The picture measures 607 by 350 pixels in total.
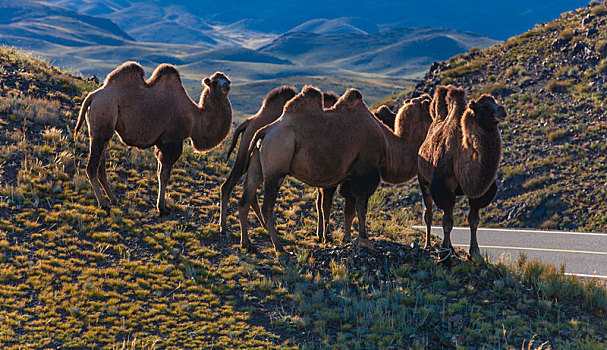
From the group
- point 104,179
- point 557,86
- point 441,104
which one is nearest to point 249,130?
point 104,179

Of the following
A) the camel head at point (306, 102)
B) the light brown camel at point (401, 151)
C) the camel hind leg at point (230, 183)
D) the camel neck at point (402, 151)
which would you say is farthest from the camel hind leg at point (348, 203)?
the camel hind leg at point (230, 183)

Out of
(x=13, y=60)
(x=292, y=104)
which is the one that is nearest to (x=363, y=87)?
(x=13, y=60)

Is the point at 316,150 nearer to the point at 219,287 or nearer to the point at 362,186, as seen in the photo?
the point at 362,186

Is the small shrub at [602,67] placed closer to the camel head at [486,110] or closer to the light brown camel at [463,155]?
the light brown camel at [463,155]

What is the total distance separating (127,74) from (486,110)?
6.88 m

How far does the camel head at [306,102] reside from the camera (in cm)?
1067

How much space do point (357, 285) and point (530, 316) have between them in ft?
8.37

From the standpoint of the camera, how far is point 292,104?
35.0 ft

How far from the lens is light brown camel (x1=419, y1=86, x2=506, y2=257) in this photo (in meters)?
9.68

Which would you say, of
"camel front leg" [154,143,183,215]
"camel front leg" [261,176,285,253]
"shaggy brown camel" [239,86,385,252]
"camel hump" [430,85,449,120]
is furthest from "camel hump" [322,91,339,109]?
"camel front leg" [154,143,183,215]

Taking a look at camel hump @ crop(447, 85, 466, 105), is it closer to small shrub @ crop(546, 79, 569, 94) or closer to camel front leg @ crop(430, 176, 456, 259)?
camel front leg @ crop(430, 176, 456, 259)

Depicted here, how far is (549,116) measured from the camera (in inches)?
1179

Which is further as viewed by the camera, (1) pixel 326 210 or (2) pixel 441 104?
(1) pixel 326 210

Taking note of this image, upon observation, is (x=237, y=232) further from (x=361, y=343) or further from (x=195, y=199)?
(x=361, y=343)
